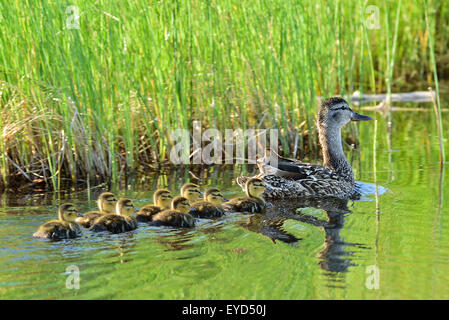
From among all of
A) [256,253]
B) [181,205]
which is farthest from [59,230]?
[256,253]

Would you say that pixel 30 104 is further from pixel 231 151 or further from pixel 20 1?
pixel 231 151

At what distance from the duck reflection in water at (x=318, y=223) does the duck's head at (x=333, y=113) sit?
101 centimetres

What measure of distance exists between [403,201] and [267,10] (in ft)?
8.95

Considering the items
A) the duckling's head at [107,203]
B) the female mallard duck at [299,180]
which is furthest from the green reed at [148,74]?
the duckling's head at [107,203]

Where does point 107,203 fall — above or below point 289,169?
below

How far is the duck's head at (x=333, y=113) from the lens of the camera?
22.9 ft

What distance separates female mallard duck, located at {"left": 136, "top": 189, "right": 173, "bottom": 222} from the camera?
5.35 m

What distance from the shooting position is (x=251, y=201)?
19.0 ft

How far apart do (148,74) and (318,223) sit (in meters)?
2.74

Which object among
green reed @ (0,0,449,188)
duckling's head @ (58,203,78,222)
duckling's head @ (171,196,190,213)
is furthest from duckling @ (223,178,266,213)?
green reed @ (0,0,449,188)

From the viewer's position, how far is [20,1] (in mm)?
6270

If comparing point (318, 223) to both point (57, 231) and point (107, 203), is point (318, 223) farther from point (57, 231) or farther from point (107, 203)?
point (57, 231)

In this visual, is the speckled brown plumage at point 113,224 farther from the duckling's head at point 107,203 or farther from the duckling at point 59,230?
the duckling's head at point 107,203
